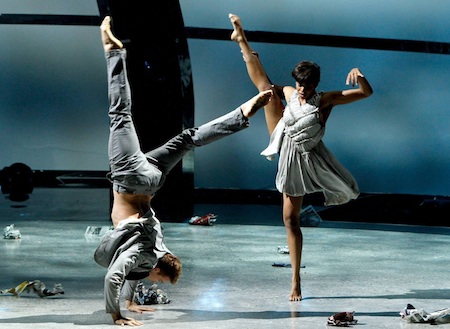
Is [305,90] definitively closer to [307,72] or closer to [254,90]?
[307,72]

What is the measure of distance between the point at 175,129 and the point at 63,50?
3.29 m

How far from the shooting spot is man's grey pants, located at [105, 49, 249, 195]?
17.3 feet

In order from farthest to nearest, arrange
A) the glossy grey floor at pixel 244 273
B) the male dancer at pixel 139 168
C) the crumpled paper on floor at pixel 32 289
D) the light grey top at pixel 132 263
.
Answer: the crumpled paper on floor at pixel 32 289
the glossy grey floor at pixel 244 273
the male dancer at pixel 139 168
the light grey top at pixel 132 263

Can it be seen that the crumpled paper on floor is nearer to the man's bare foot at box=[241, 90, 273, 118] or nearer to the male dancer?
the male dancer

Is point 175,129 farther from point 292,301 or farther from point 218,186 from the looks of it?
point 292,301

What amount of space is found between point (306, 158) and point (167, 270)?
133 centimetres

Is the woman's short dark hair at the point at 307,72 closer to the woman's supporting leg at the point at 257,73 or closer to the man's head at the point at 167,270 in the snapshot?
the woman's supporting leg at the point at 257,73

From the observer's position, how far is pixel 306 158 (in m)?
5.91

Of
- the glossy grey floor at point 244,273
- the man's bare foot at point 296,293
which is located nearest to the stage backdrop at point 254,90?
the glossy grey floor at point 244,273

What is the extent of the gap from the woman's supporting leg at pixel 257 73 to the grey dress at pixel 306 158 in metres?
0.13

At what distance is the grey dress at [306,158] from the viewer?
582 cm

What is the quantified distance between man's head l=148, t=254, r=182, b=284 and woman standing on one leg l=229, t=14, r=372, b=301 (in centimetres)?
99

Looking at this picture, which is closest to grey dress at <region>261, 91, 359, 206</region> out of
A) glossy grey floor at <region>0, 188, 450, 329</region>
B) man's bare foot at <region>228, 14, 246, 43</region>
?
man's bare foot at <region>228, 14, 246, 43</region>

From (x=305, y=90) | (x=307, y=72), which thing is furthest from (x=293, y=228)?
(x=307, y=72)
